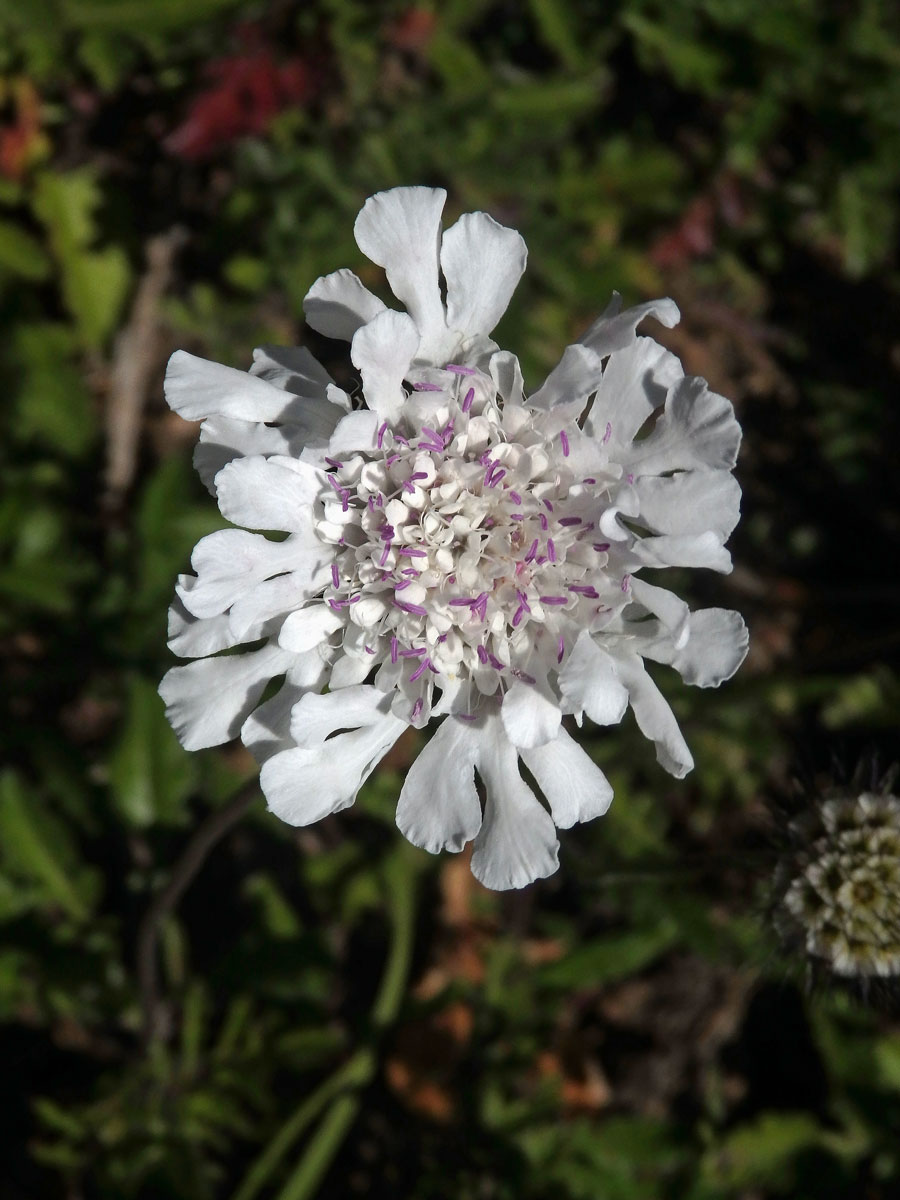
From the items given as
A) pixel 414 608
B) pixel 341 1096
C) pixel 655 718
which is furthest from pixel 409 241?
pixel 341 1096

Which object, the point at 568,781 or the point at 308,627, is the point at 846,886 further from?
the point at 308,627

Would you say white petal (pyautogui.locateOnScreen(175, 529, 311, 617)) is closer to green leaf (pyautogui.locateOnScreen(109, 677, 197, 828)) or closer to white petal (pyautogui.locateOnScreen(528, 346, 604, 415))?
white petal (pyautogui.locateOnScreen(528, 346, 604, 415))

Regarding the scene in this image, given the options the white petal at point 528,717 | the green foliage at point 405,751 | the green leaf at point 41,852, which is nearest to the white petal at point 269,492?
the white petal at point 528,717

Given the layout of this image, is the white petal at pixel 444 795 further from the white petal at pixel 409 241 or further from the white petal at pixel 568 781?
the white petal at pixel 409 241

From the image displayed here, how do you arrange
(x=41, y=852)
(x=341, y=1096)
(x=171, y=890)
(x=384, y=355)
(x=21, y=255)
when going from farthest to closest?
(x=21, y=255), (x=341, y=1096), (x=41, y=852), (x=171, y=890), (x=384, y=355)

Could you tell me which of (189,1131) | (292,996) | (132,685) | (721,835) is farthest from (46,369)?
(721,835)

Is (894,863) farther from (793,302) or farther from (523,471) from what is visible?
(793,302)
